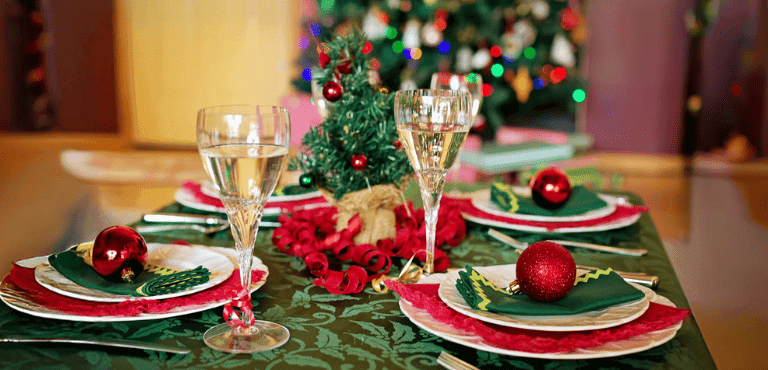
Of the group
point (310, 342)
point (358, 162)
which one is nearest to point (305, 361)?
point (310, 342)

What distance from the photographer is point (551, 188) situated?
3.85 ft

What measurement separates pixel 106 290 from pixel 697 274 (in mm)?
2601

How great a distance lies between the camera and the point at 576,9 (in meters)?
5.00

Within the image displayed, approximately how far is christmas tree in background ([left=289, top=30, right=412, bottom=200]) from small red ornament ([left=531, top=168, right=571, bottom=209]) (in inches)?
12.9

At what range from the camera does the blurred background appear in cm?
355

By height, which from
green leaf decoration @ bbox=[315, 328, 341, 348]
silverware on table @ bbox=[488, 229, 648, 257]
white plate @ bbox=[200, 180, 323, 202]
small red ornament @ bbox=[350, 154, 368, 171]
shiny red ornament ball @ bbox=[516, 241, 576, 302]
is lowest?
silverware on table @ bbox=[488, 229, 648, 257]

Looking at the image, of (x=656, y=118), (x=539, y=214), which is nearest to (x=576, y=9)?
(x=656, y=118)

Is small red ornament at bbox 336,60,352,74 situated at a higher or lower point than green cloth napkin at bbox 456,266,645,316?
higher

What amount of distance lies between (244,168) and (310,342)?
0.19m

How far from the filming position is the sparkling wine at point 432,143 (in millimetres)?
783

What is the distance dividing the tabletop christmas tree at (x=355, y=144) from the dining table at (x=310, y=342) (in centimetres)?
19

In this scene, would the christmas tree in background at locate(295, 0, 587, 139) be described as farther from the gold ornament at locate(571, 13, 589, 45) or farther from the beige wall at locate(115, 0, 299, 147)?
the beige wall at locate(115, 0, 299, 147)

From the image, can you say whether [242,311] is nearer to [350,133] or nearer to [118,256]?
[118,256]

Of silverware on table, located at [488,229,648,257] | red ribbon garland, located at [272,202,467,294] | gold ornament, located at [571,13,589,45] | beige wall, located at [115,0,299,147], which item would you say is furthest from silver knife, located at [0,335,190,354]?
beige wall, located at [115,0,299,147]
